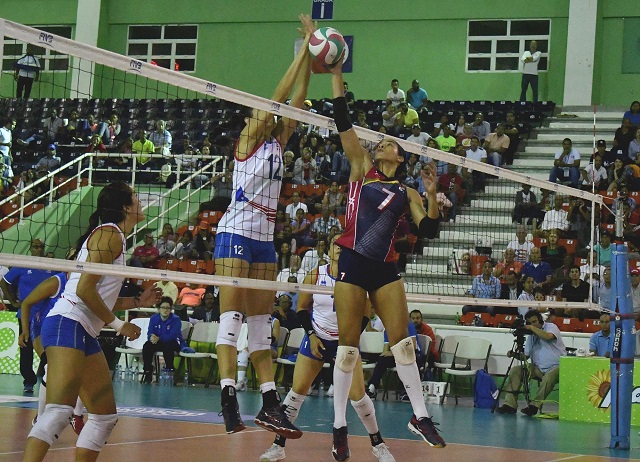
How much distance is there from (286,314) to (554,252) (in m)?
5.07

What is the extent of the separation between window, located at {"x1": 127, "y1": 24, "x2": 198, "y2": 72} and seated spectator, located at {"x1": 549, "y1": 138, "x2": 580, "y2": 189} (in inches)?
585

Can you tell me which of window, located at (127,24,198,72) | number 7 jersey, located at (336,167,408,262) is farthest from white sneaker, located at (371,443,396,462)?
window, located at (127,24,198,72)

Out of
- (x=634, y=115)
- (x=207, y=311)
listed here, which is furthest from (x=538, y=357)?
(x=634, y=115)

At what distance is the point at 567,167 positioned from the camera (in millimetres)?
22016

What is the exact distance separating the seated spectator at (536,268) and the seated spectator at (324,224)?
3487mm

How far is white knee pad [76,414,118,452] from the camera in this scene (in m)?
6.33

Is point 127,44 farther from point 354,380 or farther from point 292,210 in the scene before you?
point 354,380

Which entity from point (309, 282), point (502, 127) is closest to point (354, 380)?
point (309, 282)

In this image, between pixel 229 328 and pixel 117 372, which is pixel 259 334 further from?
pixel 117 372

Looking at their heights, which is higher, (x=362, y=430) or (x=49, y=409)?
(x=49, y=409)

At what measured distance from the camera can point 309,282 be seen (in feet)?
32.8

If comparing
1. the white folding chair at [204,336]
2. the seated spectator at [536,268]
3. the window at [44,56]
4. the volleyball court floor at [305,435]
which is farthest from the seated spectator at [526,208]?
the window at [44,56]

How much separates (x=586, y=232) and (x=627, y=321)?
8139mm

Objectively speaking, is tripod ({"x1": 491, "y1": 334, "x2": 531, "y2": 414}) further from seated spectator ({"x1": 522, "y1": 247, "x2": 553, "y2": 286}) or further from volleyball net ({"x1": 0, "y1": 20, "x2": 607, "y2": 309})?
seated spectator ({"x1": 522, "y1": 247, "x2": 553, "y2": 286})
